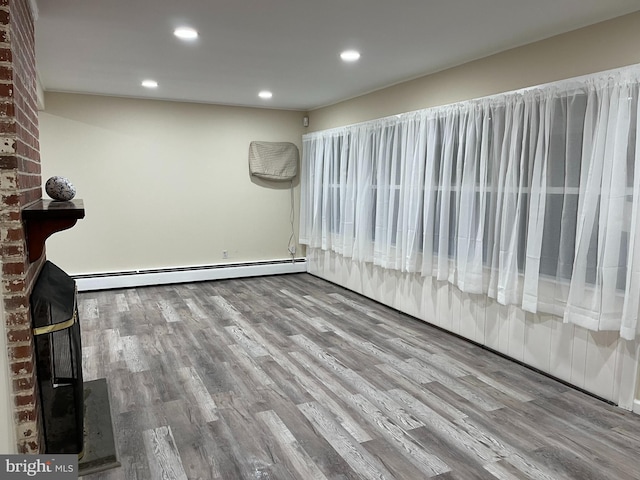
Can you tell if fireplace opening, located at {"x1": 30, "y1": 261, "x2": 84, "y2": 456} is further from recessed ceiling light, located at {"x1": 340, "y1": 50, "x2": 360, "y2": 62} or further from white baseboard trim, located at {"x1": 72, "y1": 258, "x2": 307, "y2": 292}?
white baseboard trim, located at {"x1": 72, "y1": 258, "x2": 307, "y2": 292}

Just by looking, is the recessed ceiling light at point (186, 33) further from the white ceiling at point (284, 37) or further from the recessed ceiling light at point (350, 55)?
the recessed ceiling light at point (350, 55)

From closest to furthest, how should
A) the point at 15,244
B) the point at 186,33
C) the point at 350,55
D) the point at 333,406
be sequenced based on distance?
the point at 15,244 < the point at 333,406 < the point at 186,33 < the point at 350,55

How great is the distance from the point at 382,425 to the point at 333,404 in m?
0.36

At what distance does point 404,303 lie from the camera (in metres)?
4.77

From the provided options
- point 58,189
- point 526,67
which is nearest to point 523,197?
point 526,67

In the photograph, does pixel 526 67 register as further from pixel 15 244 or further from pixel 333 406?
pixel 15 244

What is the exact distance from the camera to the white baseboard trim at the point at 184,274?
5.61 m

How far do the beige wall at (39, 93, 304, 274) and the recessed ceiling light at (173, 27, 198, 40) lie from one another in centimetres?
281

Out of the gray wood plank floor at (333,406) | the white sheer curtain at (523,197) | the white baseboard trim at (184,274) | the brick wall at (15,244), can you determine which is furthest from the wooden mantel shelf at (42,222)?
the white baseboard trim at (184,274)

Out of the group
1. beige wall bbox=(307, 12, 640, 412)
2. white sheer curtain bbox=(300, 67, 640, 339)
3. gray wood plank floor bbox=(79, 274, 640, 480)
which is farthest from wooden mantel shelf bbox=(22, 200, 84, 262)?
beige wall bbox=(307, 12, 640, 412)

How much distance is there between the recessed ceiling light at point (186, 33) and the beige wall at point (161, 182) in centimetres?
281

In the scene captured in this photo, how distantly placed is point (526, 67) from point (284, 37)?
1.77 metres

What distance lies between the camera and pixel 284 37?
10.6ft

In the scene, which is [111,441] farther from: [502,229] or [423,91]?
[423,91]
